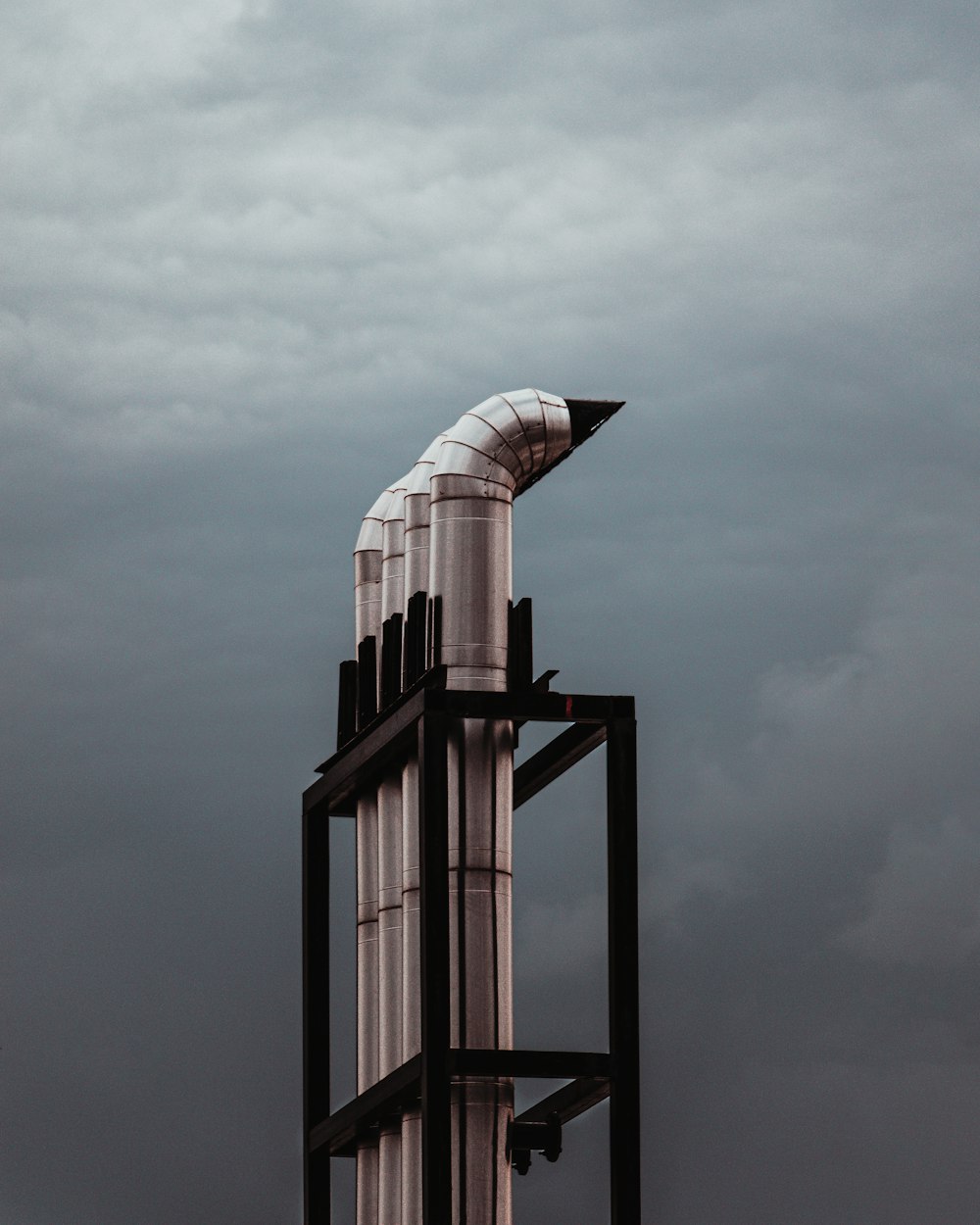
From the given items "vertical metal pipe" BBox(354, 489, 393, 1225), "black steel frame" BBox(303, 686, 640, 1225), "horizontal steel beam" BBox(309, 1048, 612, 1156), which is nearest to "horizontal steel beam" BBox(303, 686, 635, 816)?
"black steel frame" BBox(303, 686, 640, 1225)

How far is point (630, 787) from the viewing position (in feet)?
123

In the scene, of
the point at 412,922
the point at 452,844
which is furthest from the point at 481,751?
the point at 412,922

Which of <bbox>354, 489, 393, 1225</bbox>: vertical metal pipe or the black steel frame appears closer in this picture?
the black steel frame

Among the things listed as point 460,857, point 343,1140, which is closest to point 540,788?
point 460,857

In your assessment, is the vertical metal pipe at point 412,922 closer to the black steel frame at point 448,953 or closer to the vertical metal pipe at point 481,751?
the black steel frame at point 448,953

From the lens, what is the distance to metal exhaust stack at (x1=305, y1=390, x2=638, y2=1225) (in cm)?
3688

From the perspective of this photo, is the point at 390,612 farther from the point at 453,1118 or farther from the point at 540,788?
the point at 453,1118

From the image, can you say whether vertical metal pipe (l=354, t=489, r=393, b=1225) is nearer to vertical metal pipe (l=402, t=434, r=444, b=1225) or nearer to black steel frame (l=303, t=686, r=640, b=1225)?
black steel frame (l=303, t=686, r=640, b=1225)

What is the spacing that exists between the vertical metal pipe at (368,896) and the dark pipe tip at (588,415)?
12.8 feet

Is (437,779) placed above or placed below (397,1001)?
above

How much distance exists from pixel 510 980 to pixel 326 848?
5.78m

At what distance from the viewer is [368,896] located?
136 ft

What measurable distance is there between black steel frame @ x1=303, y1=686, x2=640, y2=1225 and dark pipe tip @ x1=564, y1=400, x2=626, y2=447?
4.91 m

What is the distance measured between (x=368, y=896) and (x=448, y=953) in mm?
5075
